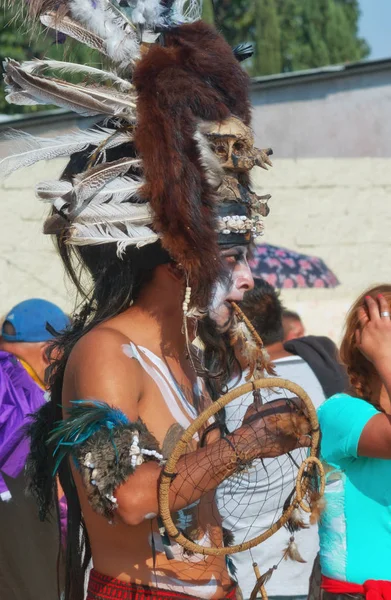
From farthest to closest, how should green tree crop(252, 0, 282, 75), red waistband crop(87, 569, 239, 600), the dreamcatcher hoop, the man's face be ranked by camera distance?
green tree crop(252, 0, 282, 75), the man's face, red waistband crop(87, 569, 239, 600), the dreamcatcher hoop

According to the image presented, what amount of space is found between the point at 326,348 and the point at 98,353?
8.16 feet

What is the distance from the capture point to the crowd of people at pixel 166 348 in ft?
6.74

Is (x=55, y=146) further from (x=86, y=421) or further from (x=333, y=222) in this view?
(x=333, y=222)

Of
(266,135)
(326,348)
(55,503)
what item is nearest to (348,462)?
(55,503)

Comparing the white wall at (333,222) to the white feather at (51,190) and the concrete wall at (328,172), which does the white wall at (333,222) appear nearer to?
the concrete wall at (328,172)

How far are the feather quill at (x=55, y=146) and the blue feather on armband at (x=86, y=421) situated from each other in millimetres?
719

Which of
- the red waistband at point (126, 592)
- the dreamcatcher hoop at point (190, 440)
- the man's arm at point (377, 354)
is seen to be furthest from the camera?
the man's arm at point (377, 354)

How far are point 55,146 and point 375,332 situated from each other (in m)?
1.19

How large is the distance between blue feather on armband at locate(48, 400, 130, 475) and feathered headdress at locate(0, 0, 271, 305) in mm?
430

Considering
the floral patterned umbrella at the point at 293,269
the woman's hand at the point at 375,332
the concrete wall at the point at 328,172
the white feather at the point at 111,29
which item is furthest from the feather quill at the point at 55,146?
the concrete wall at the point at 328,172

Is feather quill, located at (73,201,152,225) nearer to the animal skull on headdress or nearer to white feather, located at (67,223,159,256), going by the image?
white feather, located at (67,223,159,256)

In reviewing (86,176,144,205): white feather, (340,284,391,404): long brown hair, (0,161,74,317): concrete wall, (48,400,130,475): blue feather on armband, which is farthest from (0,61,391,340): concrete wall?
(48,400,130,475): blue feather on armband

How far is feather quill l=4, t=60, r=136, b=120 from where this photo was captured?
2342 mm

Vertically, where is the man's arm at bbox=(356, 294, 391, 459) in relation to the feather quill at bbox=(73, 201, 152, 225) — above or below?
below
